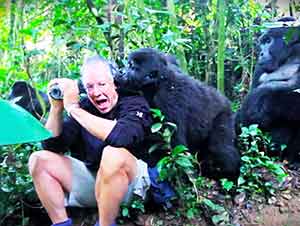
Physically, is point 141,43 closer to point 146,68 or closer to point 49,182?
point 146,68

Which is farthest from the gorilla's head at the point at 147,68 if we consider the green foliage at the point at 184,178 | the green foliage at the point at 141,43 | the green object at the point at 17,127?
the green object at the point at 17,127

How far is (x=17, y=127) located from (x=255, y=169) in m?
2.76

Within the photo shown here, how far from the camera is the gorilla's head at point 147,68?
4383mm

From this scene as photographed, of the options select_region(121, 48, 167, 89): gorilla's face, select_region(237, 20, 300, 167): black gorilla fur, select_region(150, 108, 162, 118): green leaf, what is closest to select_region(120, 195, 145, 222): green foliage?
select_region(150, 108, 162, 118): green leaf

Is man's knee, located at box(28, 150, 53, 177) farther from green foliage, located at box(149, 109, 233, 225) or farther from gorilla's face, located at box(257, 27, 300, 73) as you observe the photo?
gorilla's face, located at box(257, 27, 300, 73)

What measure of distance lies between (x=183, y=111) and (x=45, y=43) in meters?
2.92

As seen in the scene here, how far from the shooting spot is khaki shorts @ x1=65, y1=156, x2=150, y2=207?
359 cm

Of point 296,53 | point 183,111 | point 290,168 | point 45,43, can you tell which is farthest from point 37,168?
point 45,43

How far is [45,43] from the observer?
22.0 feet

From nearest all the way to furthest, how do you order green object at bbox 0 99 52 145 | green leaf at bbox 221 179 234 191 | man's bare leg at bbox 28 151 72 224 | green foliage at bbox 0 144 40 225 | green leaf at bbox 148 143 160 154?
green object at bbox 0 99 52 145 < man's bare leg at bbox 28 151 72 224 < green leaf at bbox 148 143 160 154 < green foliage at bbox 0 144 40 225 < green leaf at bbox 221 179 234 191

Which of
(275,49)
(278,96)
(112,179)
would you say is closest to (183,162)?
(112,179)

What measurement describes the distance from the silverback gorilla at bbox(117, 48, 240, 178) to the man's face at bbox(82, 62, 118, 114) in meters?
0.78

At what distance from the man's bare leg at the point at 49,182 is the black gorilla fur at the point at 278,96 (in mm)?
2125

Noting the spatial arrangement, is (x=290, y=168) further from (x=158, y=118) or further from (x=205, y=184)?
(x=158, y=118)
